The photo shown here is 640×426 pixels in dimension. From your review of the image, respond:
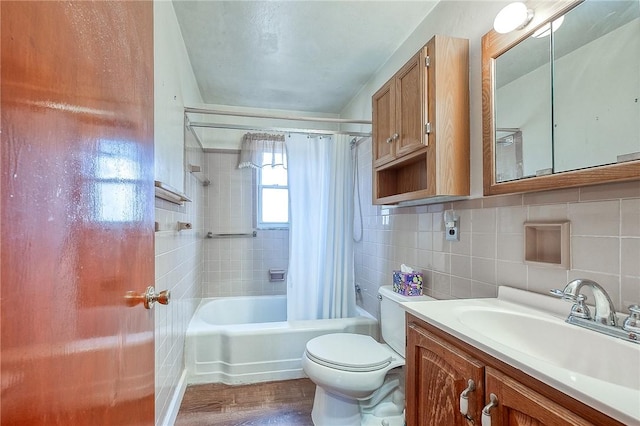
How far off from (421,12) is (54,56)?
6.32 ft

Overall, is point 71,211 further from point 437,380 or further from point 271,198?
point 271,198

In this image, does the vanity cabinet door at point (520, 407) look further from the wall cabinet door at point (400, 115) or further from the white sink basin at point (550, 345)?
the wall cabinet door at point (400, 115)

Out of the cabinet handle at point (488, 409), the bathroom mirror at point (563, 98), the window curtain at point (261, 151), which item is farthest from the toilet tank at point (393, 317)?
the window curtain at point (261, 151)

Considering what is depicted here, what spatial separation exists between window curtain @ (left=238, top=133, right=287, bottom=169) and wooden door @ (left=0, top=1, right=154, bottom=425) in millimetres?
2307

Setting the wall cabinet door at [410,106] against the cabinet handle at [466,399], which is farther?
the wall cabinet door at [410,106]

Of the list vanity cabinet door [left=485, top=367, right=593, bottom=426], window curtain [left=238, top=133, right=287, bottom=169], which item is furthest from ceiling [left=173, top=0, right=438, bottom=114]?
vanity cabinet door [left=485, top=367, right=593, bottom=426]

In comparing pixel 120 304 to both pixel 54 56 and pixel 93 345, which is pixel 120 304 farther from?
pixel 54 56

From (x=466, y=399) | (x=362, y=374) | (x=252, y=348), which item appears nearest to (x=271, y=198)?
(x=252, y=348)

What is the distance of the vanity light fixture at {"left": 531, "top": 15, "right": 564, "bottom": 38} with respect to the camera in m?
1.05

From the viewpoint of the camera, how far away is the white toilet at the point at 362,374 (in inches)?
63.7

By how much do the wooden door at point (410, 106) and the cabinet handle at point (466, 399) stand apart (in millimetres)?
1042

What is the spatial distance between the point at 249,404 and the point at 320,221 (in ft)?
4.49

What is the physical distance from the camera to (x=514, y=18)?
1.15 meters

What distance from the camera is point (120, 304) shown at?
2.40ft
